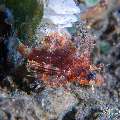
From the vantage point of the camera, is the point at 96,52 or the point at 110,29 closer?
the point at 110,29

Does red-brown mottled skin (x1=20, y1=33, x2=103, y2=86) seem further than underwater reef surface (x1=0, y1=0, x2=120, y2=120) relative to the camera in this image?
Yes

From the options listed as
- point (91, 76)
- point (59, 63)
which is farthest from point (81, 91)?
point (59, 63)

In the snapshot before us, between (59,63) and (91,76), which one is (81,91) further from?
(59,63)

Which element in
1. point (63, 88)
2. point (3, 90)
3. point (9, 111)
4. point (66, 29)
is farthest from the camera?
point (66, 29)

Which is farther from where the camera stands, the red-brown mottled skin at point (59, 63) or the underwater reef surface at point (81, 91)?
the red-brown mottled skin at point (59, 63)

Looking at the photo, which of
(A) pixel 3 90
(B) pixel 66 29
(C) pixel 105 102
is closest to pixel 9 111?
(A) pixel 3 90

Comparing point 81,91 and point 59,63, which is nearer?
point 81,91

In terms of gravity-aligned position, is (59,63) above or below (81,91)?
above

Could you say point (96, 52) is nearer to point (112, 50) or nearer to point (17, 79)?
point (112, 50)
